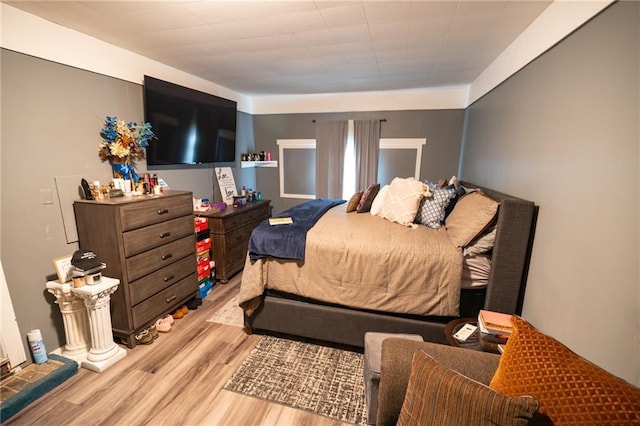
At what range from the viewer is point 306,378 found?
6.03 ft

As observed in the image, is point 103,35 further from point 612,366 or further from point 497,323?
point 612,366

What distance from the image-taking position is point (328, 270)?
201cm

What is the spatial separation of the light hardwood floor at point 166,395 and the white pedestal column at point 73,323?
0.47 ft

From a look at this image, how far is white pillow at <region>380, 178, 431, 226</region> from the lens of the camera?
245 cm

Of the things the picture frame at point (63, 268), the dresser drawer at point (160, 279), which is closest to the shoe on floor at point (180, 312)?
the dresser drawer at point (160, 279)

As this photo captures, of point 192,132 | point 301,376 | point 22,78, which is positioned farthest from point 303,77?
point 301,376

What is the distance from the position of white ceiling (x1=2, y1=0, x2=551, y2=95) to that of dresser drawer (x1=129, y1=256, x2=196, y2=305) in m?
1.86

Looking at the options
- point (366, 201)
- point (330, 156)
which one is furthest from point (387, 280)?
point (330, 156)

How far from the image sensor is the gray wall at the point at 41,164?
1.75m

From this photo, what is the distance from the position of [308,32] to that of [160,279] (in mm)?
2284

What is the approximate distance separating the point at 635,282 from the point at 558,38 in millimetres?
1355

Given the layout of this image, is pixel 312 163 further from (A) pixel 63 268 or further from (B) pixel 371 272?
(A) pixel 63 268

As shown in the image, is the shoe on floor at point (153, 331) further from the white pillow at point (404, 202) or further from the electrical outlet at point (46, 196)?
the white pillow at point (404, 202)

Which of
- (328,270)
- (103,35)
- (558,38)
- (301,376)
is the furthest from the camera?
(103,35)
